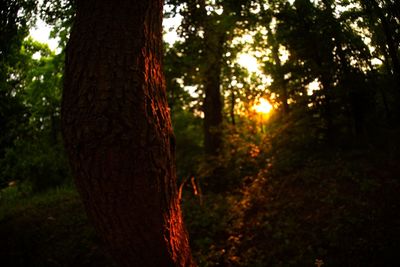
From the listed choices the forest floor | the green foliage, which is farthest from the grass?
the green foliage

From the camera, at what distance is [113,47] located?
2.01 meters

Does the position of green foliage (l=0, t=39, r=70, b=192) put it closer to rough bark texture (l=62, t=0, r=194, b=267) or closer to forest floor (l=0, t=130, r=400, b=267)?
forest floor (l=0, t=130, r=400, b=267)

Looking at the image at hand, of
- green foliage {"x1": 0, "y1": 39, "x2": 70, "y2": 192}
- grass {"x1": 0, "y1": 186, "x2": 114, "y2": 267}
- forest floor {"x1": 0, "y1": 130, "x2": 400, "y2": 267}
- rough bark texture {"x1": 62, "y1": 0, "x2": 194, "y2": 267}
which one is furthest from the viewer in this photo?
green foliage {"x1": 0, "y1": 39, "x2": 70, "y2": 192}

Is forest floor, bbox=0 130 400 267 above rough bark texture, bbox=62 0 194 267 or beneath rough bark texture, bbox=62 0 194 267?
beneath

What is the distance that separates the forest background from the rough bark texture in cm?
370

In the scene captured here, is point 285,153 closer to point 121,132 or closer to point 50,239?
point 50,239

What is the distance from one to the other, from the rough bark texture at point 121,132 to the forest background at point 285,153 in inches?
146

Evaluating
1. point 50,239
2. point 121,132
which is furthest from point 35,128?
point 121,132

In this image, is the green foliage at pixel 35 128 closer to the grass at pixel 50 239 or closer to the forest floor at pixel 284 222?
the grass at pixel 50 239

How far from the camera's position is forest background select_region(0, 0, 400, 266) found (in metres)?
5.39

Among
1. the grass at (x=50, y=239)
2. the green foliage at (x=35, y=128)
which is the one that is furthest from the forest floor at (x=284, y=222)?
the green foliage at (x=35, y=128)

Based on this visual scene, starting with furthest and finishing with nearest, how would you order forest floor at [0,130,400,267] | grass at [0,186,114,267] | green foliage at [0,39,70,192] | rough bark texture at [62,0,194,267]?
1. green foliage at [0,39,70,192]
2. grass at [0,186,114,267]
3. forest floor at [0,130,400,267]
4. rough bark texture at [62,0,194,267]

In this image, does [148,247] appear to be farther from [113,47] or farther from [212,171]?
[212,171]

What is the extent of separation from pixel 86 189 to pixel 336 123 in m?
8.17
